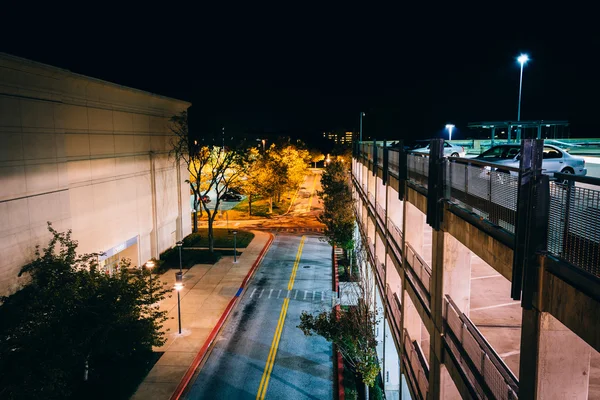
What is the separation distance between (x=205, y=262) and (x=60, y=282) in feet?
64.9

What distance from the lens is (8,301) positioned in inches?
660

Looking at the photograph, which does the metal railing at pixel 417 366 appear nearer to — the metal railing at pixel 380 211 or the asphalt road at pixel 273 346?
the asphalt road at pixel 273 346

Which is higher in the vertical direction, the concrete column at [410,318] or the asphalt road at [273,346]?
the concrete column at [410,318]

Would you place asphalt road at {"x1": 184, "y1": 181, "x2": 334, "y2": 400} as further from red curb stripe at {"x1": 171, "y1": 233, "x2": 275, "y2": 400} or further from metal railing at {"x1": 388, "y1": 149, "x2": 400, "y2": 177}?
metal railing at {"x1": 388, "y1": 149, "x2": 400, "y2": 177}

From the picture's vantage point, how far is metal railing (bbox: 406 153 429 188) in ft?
42.5

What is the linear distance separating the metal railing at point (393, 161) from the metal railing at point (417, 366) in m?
6.83

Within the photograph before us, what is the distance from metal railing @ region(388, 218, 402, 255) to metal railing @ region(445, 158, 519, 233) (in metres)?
7.07

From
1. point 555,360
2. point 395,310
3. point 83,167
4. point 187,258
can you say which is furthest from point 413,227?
point 187,258

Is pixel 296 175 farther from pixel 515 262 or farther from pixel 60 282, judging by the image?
pixel 515 262

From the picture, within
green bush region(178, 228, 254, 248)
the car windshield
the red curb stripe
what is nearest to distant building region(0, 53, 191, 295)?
green bush region(178, 228, 254, 248)

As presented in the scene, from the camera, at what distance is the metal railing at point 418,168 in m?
13.0

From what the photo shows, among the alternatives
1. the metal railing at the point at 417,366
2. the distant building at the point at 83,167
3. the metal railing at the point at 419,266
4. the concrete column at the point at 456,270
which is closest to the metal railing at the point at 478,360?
the concrete column at the point at 456,270

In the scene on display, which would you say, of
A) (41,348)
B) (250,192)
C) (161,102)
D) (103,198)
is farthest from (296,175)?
(41,348)

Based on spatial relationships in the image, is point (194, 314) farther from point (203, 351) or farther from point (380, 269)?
point (380, 269)
